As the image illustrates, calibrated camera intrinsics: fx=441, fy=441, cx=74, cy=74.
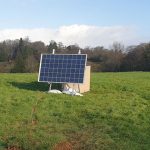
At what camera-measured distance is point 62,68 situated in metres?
22.2

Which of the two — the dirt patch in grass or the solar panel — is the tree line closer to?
the solar panel

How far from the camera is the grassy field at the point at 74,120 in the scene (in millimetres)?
13367

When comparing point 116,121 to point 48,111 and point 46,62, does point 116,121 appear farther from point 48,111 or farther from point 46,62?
point 46,62

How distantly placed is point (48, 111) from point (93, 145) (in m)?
4.22

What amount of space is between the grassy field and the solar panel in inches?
32.4

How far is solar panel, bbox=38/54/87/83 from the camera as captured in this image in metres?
21.5

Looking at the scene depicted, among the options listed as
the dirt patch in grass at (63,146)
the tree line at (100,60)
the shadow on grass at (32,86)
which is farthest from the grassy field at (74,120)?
the tree line at (100,60)

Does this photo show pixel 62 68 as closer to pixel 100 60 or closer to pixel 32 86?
pixel 32 86

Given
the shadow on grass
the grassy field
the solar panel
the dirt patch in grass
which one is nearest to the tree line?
the shadow on grass

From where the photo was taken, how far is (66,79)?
21562 mm

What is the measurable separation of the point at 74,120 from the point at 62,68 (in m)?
6.57

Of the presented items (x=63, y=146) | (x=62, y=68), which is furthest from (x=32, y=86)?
(x=63, y=146)

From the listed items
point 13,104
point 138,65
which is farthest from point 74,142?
point 138,65

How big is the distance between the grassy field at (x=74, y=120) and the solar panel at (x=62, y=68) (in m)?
0.82
